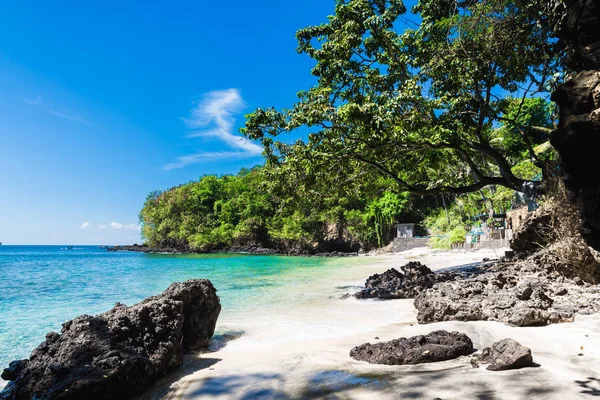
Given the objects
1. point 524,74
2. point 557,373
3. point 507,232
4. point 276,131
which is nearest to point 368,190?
point 276,131

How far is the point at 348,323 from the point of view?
5.81m

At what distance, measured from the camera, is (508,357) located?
9.27ft

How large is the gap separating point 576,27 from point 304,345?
3.87 meters

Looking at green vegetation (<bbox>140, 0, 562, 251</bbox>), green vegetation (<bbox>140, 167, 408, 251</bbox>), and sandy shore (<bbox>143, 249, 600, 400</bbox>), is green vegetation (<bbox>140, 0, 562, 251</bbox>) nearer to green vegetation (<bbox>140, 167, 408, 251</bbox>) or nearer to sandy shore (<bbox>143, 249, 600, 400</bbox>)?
sandy shore (<bbox>143, 249, 600, 400</bbox>)

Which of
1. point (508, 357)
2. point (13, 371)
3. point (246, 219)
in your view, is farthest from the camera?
point (246, 219)

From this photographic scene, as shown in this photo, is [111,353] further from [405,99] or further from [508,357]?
[405,99]

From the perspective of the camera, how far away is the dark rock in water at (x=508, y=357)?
2.78 meters

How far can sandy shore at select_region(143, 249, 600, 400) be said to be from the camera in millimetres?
2547

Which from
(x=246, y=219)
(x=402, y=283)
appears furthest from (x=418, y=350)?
(x=246, y=219)

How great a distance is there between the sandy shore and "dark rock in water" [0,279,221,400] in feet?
0.84

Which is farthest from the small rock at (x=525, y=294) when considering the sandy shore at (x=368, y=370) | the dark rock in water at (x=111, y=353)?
the dark rock in water at (x=111, y=353)

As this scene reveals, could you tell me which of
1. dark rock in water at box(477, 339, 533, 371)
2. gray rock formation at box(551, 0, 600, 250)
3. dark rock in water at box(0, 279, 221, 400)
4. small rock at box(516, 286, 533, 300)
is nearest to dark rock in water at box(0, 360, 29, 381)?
dark rock in water at box(0, 279, 221, 400)

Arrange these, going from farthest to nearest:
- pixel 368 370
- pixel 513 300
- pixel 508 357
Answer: pixel 513 300 → pixel 368 370 → pixel 508 357

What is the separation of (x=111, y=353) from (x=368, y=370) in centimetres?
224
